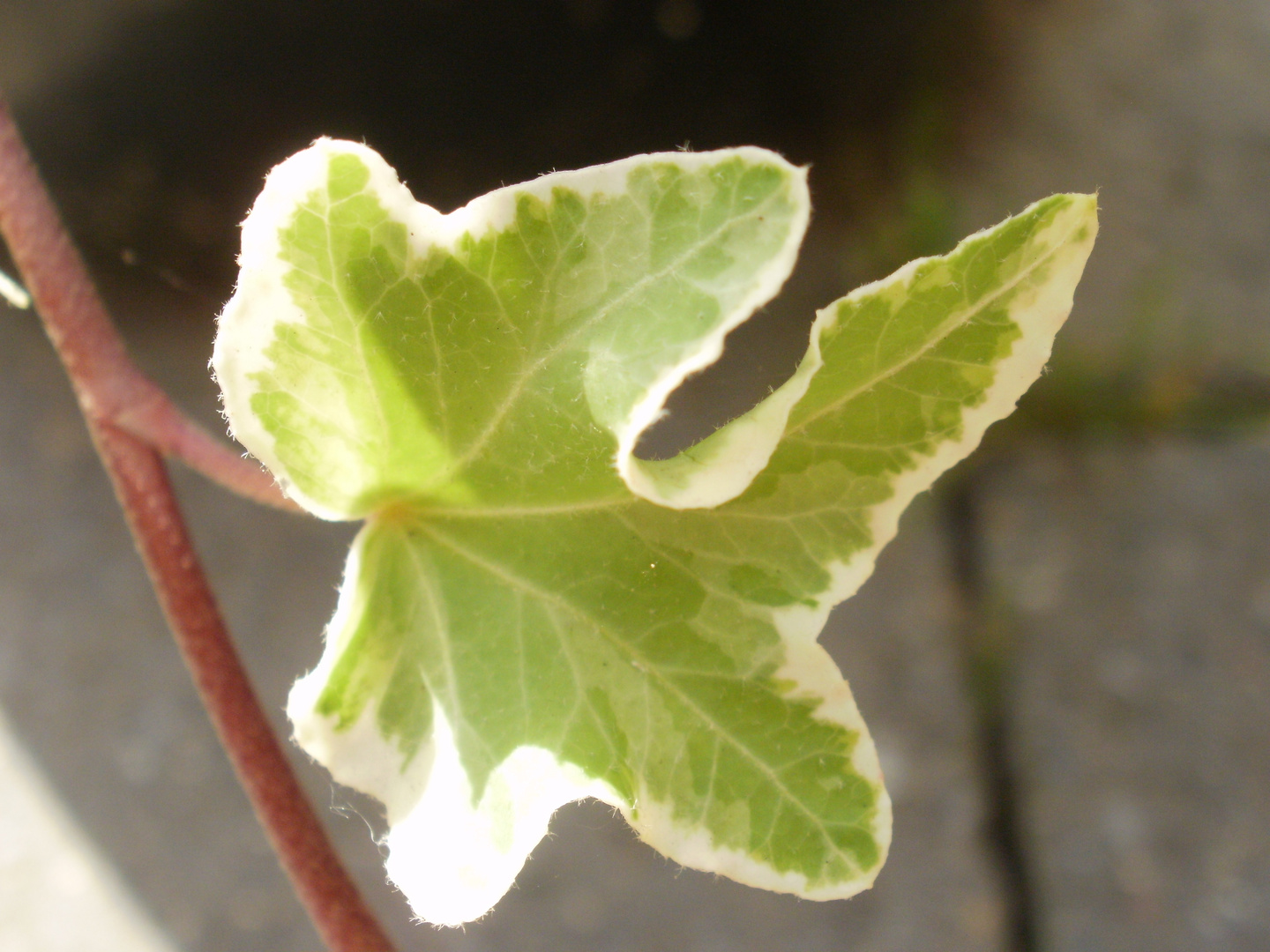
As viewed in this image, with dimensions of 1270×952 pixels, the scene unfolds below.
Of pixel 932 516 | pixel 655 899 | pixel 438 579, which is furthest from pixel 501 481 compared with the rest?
pixel 932 516

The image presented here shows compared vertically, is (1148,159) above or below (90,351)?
below

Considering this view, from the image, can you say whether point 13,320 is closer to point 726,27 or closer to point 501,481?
point 726,27

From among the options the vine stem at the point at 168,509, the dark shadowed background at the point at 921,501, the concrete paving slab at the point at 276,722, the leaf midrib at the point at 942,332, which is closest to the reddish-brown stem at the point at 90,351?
the vine stem at the point at 168,509

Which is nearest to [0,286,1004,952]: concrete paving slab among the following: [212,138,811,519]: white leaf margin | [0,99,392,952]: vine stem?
[0,99,392,952]: vine stem

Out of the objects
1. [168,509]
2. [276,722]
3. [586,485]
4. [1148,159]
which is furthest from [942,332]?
[1148,159]

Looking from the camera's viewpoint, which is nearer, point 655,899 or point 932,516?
point 655,899

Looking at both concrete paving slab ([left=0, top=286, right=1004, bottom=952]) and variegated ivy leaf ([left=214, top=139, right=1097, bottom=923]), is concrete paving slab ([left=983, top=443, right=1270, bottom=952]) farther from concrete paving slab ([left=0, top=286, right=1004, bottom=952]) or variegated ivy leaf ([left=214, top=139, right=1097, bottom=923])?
variegated ivy leaf ([left=214, top=139, right=1097, bottom=923])

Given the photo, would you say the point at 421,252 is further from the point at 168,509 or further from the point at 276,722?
the point at 276,722
